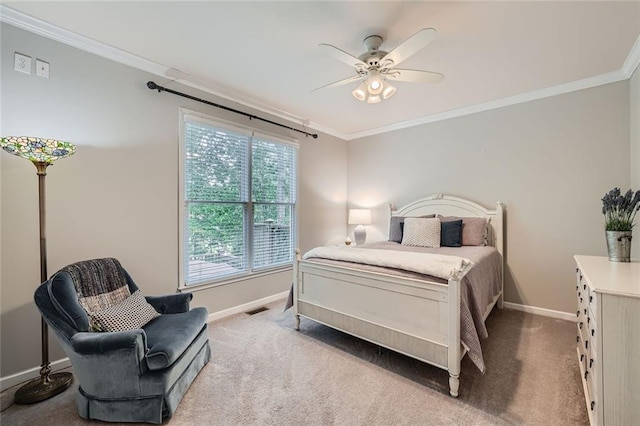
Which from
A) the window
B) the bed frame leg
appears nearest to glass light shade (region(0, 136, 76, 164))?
the window

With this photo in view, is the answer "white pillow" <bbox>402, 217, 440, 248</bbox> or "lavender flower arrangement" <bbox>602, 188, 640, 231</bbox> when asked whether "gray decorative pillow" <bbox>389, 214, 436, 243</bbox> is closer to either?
"white pillow" <bbox>402, 217, 440, 248</bbox>

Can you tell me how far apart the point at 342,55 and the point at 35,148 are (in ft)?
7.05

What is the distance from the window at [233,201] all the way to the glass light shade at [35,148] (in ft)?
3.44

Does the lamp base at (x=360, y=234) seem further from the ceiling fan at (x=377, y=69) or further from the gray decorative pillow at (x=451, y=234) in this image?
the ceiling fan at (x=377, y=69)

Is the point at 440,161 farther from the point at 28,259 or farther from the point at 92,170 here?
the point at 28,259

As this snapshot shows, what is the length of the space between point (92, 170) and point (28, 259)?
80 cm

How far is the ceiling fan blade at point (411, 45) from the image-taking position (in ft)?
5.46

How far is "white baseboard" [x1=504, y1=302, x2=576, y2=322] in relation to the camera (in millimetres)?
3084

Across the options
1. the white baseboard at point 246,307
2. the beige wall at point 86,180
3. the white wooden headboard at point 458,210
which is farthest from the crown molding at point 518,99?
the white baseboard at point 246,307

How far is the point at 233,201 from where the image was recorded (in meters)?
3.34

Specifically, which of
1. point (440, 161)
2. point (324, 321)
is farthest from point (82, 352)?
point (440, 161)

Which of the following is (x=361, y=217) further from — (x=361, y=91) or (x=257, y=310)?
(x=361, y=91)

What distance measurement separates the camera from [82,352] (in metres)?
1.55

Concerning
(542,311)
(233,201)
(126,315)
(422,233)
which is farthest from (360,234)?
(126,315)
